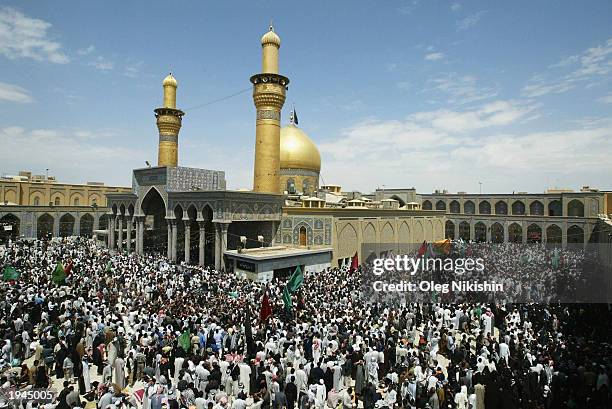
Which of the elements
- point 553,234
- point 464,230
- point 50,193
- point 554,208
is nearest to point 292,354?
point 553,234

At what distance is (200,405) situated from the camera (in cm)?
749

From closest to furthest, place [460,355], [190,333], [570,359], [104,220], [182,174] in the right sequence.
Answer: [570,359]
[460,355]
[190,333]
[182,174]
[104,220]

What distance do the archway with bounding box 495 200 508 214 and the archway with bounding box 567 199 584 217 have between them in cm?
781

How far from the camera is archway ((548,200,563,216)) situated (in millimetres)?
47344

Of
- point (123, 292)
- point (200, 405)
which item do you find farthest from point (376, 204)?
point (200, 405)

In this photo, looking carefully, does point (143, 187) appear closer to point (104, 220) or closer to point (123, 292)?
point (123, 292)

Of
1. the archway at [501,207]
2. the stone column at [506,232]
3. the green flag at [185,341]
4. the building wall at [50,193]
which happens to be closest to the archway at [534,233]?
the stone column at [506,232]

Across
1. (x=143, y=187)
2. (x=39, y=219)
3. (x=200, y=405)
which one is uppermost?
(x=143, y=187)

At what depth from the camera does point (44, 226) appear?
1676 inches

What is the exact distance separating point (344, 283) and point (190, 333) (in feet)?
37.5

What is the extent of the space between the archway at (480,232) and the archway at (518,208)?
439 cm

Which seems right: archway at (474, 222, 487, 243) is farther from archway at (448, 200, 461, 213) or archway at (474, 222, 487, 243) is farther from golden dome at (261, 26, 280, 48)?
golden dome at (261, 26, 280, 48)

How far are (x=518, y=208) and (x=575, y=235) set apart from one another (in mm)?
9116

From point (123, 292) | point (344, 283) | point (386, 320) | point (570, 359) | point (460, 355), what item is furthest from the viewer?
point (344, 283)
